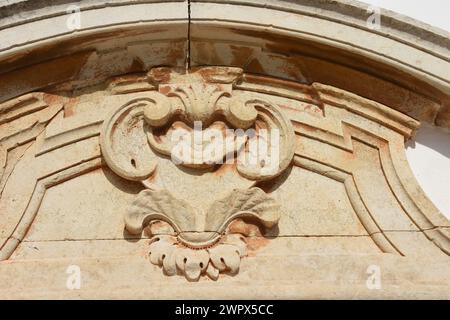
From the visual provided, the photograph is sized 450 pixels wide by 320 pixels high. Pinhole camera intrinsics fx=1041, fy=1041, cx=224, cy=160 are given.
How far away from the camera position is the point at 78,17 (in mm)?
3193

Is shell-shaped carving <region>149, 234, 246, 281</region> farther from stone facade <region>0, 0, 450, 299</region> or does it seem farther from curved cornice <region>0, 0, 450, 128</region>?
curved cornice <region>0, 0, 450, 128</region>

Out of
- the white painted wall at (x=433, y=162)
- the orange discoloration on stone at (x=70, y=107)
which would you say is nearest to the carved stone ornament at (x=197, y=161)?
the orange discoloration on stone at (x=70, y=107)

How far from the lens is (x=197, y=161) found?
3.19 metres

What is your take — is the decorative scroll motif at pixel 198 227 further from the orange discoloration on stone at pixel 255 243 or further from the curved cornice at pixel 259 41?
the curved cornice at pixel 259 41

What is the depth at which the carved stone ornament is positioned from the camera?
3.08 meters

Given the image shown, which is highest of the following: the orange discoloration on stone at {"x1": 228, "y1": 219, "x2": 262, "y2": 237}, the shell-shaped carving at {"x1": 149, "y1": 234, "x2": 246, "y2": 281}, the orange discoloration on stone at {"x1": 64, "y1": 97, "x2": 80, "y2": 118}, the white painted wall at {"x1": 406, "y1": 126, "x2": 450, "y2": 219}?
the orange discoloration on stone at {"x1": 64, "y1": 97, "x2": 80, "y2": 118}

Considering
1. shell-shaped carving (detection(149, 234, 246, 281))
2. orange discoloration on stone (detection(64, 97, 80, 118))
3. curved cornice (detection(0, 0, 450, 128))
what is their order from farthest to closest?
orange discoloration on stone (detection(64, 97, 80, 118)) → curved cornice (detection(0, 0, 450, 128)) → shell-shaped carving (detection(149, 234, 246, 281))

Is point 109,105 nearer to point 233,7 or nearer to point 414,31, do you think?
point 233,7

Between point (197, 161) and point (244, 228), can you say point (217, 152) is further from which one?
point (244, 228)

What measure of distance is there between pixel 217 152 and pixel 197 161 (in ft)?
0.23

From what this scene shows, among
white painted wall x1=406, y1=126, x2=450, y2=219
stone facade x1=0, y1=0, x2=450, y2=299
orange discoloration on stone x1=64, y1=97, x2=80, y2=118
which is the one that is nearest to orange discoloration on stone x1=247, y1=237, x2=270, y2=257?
stone facade x1=0, y1=0, x2=450, y2=299

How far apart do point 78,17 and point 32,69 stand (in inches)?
8.9

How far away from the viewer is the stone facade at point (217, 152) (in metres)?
3.05
